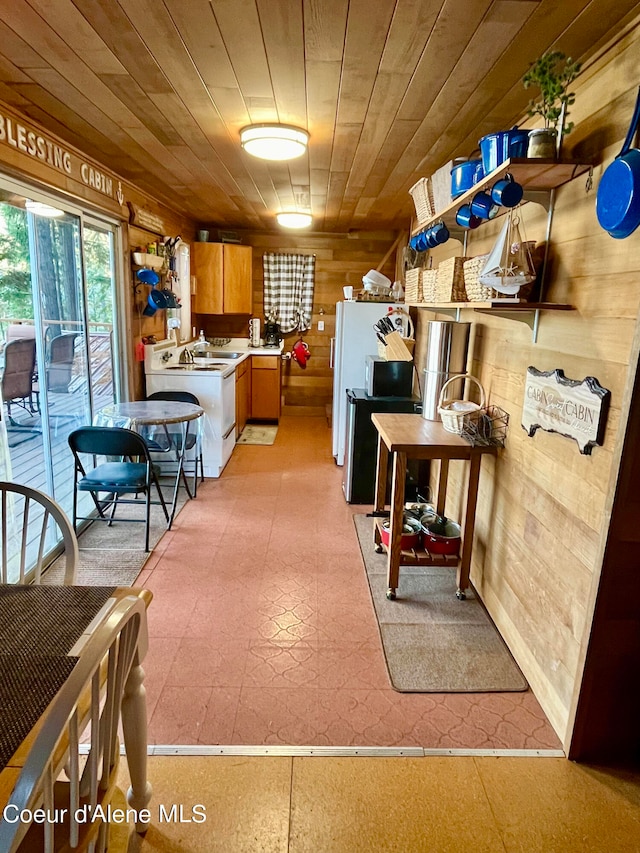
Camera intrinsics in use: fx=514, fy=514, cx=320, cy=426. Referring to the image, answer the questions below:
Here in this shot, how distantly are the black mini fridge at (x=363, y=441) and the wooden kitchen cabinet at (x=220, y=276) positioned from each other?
2555 millimetres

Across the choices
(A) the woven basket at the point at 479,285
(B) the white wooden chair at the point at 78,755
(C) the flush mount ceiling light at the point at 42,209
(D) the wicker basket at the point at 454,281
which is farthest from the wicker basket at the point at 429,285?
(B) the white wooden chair at the point at 78,755

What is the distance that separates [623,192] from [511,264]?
20.8 inches

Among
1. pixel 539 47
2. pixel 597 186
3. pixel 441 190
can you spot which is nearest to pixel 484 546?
pixel 597 186

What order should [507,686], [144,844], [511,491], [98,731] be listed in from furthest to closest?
[511,491] < [507,686] < [144,844] < [98,731]

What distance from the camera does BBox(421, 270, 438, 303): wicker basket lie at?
9.62 ft

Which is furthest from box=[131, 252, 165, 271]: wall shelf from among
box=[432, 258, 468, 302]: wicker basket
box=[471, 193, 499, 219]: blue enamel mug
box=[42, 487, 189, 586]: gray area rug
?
box=[471, 193, 499, 219]: blue enamel mug

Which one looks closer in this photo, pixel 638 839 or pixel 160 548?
pixel 638 839

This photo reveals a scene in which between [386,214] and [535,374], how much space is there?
3430mm

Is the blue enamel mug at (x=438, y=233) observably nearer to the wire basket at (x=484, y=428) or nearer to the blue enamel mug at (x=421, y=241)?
the blue enamel mug at (x=421, y=241)

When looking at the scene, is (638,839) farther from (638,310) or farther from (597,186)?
(597,186)

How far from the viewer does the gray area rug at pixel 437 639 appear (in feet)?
6.76

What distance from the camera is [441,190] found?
2682 millimetres

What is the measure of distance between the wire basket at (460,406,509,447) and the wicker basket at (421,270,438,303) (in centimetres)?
77

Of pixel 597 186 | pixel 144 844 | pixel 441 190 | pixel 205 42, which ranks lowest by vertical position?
pixel 144 844
